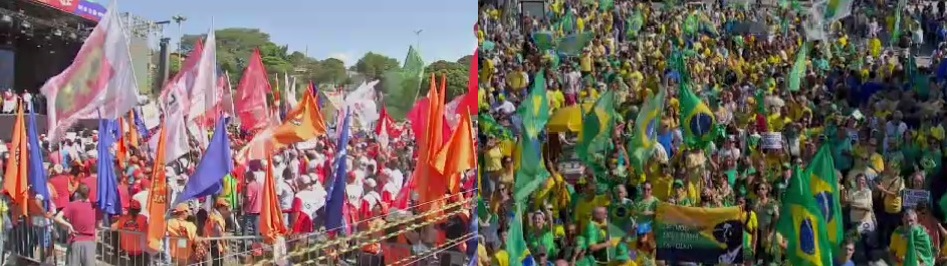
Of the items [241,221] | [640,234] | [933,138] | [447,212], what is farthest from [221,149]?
[933,138]

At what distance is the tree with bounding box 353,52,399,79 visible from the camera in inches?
162

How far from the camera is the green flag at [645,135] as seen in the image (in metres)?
7.46

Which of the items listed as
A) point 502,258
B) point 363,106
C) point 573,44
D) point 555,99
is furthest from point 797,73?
point 502,258

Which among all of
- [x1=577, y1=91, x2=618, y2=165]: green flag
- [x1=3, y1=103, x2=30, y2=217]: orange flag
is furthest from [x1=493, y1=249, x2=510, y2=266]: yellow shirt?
[x1=3, y1=103, x2=30, y2=217]: orange flag

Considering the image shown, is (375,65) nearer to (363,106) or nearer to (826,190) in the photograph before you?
(826,190)

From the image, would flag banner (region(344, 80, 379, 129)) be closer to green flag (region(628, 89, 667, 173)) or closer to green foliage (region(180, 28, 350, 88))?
green foliage (region(180, 28, 350, 88))

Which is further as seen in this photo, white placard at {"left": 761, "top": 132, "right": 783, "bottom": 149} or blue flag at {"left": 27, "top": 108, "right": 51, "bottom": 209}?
white placard at {"left": 761, "top": 132, "right": 783, "bottom": 149}

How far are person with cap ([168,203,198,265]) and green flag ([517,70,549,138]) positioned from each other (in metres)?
2.23

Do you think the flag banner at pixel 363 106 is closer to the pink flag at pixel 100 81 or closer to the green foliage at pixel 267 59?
the green foliage at pixel 267 59

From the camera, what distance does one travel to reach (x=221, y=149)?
20.3 ft

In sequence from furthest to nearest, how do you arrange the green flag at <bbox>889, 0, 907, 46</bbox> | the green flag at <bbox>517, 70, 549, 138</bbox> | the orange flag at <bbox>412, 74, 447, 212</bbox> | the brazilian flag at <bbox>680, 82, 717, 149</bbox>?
1. the green flag at <bbox>889, 0, 907, 46</bbox>
2. the brazilian flag at <bbox>680, 82, 717, 149</bbox>
3. the green flag at <bbox>517, 70, 549, 138</bbox>
4. the orange flag at <bbox>412, 74, 447, 212</bbox>

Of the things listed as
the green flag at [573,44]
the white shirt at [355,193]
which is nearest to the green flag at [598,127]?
the white shirt at [355,193]

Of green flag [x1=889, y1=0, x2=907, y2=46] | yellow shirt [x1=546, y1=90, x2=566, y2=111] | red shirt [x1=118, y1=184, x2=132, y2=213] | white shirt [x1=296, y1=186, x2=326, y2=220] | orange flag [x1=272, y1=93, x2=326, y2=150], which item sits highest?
green flag [x1=889, y1=0, x2=907, y2=46]

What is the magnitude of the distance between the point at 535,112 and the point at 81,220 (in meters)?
3.28
